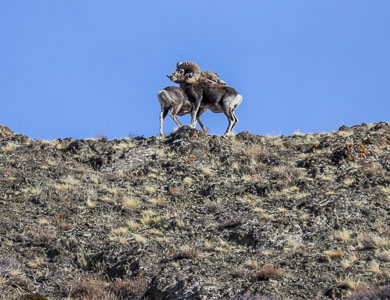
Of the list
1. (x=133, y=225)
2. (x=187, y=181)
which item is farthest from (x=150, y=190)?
(x=133, y=225)

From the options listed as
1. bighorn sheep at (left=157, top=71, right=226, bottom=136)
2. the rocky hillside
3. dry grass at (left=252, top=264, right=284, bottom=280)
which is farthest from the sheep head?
dry grass at (left=252, top=264, right=284, bottom=280)

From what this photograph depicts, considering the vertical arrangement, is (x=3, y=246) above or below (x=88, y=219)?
below

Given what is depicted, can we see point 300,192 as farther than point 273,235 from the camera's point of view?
Yes

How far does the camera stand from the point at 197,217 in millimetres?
17484

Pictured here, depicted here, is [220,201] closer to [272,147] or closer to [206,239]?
[206,239]

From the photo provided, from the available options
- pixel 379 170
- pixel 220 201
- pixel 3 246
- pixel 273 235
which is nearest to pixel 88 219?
pixel 3 246

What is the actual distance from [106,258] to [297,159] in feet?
32.8

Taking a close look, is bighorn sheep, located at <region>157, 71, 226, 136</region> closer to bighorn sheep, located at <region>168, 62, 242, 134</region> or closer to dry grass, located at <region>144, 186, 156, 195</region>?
bighorn sheep, located at <region>168, 62, 242, 134</region>

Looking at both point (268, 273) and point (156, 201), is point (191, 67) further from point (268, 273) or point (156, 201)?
point (268, 273)

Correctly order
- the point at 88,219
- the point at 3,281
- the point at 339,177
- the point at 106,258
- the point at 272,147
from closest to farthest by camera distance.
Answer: the point at 3,281 < the point at 106,258 < the point at 88,219 < the point at 339,177 < the point at 272,147

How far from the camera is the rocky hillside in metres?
12.9

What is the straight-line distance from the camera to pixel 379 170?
20078 mm

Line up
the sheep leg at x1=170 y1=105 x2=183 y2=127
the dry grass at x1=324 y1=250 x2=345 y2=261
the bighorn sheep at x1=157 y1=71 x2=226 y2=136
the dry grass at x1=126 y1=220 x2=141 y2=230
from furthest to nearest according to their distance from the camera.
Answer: the sheep leg at x1=170 y1=105 x2=183 y2=127, the bighorn sheep at x1=157 y1=71 x2=226 y2=136, the dry grass at x1=126 y1=220 x2=141 y2=230, the dry grass at x1=324 y1=250 x2=345 y2=261

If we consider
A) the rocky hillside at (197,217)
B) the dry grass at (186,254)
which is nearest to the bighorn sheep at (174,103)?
the rocky hillside at (197,217)
